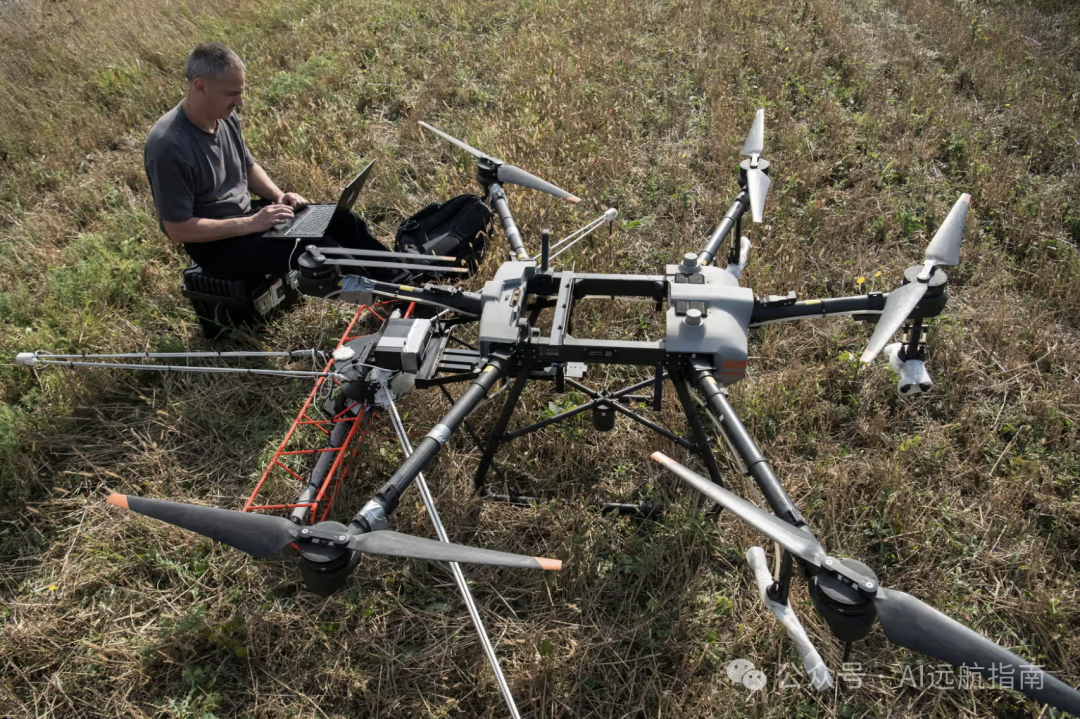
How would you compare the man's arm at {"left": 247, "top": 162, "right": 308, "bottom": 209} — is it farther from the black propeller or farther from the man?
the black propeller

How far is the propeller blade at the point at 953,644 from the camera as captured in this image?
2426 mm

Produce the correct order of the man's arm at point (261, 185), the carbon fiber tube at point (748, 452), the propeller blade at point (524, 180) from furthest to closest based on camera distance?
the man's arm at point (261, 185) < the propeller blade at point (524, 180) < the carbon fiber tube at point (748, 452)

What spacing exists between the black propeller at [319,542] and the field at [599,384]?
59.5 inches

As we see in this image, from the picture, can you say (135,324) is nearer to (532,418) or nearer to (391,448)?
(391,448)

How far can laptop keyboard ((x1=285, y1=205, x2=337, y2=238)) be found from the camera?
19.4ft

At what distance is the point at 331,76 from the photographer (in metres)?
10.1

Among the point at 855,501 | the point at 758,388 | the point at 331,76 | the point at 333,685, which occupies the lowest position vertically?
the point at 333,685

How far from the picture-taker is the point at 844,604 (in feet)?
8.69

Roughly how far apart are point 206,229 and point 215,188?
0.52 m

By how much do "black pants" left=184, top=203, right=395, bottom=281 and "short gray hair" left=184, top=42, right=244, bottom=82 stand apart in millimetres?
1387

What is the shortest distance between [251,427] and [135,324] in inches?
79.9

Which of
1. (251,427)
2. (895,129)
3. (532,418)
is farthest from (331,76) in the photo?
(895,129)

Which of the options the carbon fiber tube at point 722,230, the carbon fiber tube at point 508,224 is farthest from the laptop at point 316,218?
the carbon fiber tube at point 722,230

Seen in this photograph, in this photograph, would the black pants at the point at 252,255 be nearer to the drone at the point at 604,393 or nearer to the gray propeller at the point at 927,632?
the drone at the point at 604,393
